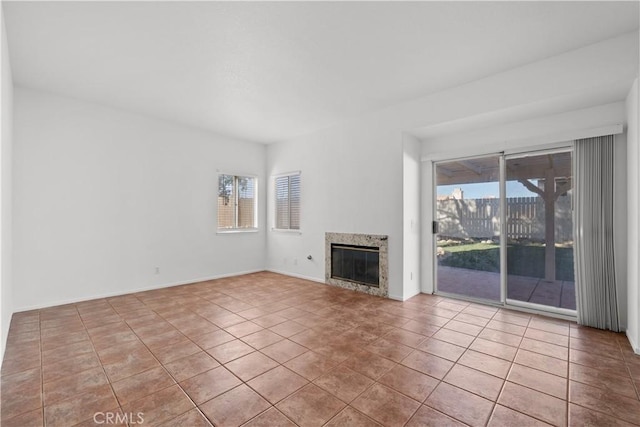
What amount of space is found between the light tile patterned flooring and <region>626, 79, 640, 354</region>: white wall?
0.26 metres

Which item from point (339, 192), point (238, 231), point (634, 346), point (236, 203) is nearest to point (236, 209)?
point (236, 203)

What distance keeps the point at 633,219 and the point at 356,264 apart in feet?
11.2

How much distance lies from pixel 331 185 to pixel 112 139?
12.2 ft

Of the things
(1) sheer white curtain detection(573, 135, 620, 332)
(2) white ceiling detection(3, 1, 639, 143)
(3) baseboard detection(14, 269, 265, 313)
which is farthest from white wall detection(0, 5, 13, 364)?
(1) sheer white curtain detection(573, 135, 620, 332)

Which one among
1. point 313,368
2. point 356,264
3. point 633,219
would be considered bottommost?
point 313,368

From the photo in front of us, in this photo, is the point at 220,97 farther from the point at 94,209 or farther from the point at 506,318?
the point at 506,318

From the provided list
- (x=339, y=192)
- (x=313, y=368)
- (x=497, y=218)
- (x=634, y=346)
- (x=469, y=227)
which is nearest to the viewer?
(x=313, y=368)

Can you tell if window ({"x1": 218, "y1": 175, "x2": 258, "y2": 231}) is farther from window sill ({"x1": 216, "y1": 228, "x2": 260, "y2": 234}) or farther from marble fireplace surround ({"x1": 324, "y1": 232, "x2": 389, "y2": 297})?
marble fireplace surround ({"x1": 324, "y1": 232, "x2": 389, "y2": 297})

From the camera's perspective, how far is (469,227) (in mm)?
4398

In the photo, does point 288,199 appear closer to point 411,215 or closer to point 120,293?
point 411,215

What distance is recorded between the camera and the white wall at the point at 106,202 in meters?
3.89
